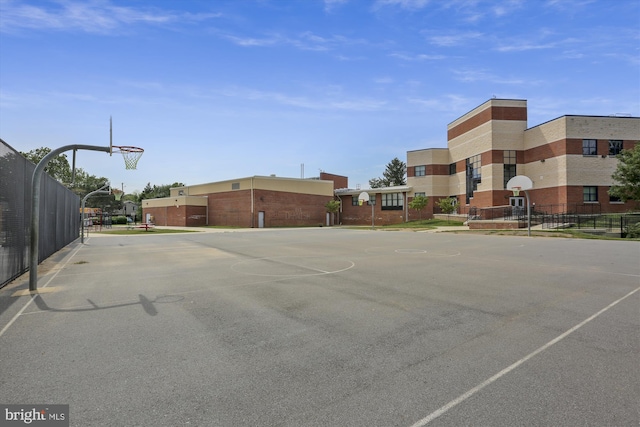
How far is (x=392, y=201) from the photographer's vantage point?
184ft

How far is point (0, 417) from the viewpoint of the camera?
312 centimetres

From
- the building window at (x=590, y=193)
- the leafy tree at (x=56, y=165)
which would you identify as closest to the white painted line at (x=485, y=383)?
the building window at (x=590, y=193)

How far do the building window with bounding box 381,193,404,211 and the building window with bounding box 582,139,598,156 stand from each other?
939 inches

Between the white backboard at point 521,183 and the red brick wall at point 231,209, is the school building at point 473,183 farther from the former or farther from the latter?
the white backboard at point 521,183

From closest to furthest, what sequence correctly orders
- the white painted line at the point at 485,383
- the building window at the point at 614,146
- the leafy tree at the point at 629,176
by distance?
the white painted line at the point at 485,383 < the leafy tree at the point at 629,176 < the building window at the point at 614,146

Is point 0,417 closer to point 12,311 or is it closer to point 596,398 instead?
point 12,311

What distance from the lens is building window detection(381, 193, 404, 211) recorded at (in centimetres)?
5541

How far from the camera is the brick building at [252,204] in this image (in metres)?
48.2

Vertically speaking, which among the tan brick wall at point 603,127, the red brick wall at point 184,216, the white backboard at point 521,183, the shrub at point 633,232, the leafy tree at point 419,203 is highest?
the tan brick wall at point 603,127

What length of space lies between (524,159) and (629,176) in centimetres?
1256

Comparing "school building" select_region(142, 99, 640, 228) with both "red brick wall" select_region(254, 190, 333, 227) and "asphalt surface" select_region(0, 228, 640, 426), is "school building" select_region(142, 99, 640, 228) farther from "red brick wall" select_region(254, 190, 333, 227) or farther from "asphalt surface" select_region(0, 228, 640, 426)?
"asphalt surface" select_region(0, 228, 640, 426)

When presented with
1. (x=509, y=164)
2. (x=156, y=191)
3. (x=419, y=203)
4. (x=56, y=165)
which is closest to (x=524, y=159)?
(x=509, y=164)

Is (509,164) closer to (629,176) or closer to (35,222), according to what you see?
(629,176)

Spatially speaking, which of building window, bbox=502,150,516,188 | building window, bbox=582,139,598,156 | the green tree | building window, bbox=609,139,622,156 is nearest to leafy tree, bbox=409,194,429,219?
building window, bbox=502,150,516,188
